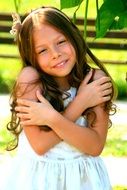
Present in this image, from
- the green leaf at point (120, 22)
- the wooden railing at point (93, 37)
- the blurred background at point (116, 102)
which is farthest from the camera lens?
the wooden railing at point (93, 37)

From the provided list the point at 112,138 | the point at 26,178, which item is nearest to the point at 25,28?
the point at 26,178

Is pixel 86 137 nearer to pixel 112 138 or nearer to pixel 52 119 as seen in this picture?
pixel 52 119

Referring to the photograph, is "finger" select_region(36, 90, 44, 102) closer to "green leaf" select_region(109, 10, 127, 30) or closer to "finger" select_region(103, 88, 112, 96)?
"finger" select_region(103, 88, 112, 96)

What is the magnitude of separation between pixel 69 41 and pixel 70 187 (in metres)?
0.56

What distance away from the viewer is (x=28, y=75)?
9.43 ft

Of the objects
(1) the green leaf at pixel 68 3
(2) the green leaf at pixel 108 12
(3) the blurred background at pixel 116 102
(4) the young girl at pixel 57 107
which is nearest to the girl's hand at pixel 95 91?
(4) the young girl at pixel 57 107

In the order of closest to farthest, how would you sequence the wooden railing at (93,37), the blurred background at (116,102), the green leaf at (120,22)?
the green leaf at (120,22), the blurred background at (116,102), the wooden railing at (93,37)

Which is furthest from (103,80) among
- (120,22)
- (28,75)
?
(120,22)

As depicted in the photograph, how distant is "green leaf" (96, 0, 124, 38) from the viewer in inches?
98.0

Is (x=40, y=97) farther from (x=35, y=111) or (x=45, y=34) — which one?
(x=45, y=34)

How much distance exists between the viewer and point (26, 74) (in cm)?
287

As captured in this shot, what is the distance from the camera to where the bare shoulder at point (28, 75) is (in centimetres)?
287

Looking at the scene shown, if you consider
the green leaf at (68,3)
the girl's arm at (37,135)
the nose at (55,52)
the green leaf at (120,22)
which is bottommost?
the girl's arm at (37,135)

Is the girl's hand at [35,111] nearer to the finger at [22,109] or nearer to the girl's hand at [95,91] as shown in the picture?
the finger at [22,109]
